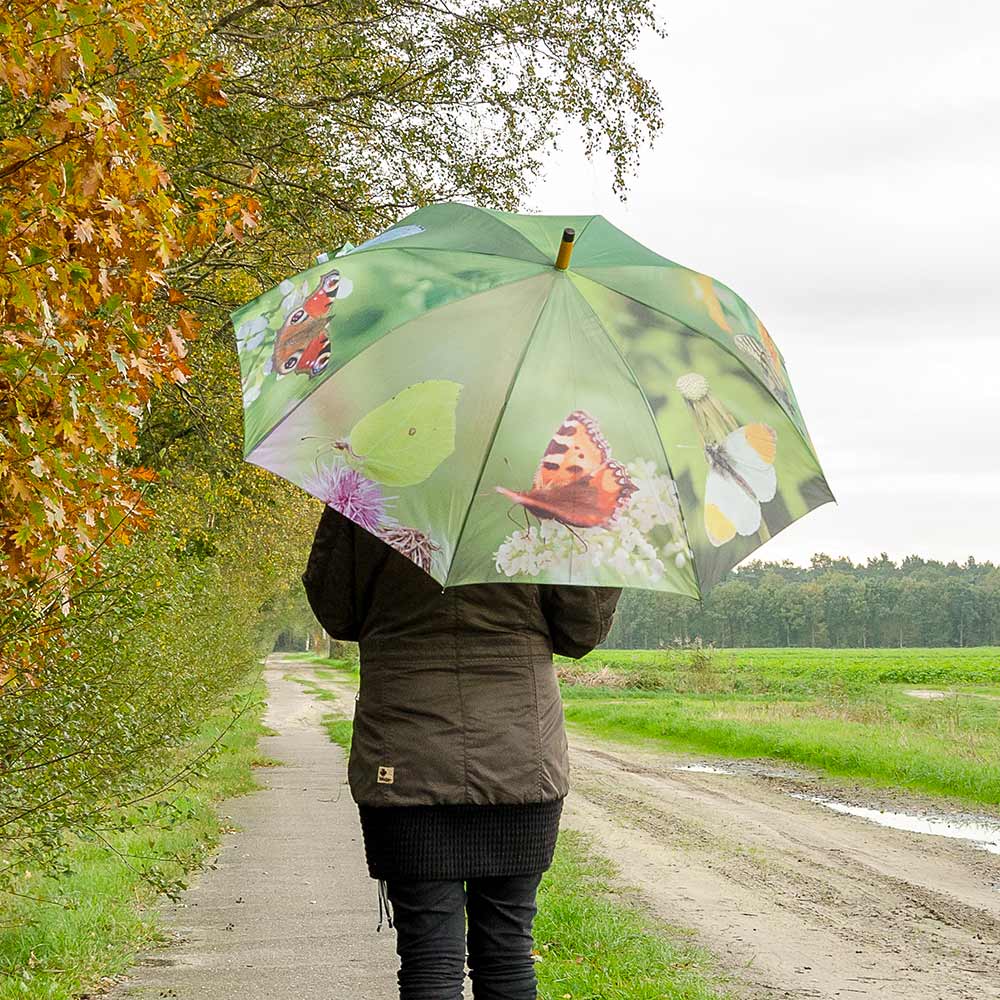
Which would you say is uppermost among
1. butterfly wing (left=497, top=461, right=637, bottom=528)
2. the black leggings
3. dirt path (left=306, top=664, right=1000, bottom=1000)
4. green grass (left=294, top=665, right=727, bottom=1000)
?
butterfly wing (left=497, top=461, right=637, bottom=528)

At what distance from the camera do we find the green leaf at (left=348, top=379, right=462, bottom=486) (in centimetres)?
341

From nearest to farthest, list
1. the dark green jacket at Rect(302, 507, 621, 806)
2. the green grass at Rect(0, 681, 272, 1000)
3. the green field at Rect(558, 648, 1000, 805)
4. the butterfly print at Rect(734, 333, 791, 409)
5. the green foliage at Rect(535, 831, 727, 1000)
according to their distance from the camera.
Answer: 1. the dark green jacket at Rect(302, 507, 621, 806)
2. the butterfly print at Rect(734, 333, 791, 409)
3. the green grass at Rect(0, 681, 272, 1000)
4. the green foliage at Rect(535, 831, 727, 1000)
5. the green field at Rect(558, 648, 1000, 805)

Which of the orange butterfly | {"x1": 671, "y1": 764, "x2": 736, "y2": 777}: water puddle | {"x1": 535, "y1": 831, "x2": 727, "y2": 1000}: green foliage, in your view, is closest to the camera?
the orange butterfly

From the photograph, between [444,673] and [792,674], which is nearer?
[444,673]

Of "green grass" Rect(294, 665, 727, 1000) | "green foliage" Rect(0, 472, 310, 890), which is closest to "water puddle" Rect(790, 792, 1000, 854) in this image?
"green grass" Rect(294, 665, 727, 1000)

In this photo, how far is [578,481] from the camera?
11.2 feet

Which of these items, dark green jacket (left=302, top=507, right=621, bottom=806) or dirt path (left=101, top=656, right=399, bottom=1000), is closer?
dark green jacket (left=302, top=507, right=621, bottom=806)

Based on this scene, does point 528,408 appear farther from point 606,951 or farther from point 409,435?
point 606,951

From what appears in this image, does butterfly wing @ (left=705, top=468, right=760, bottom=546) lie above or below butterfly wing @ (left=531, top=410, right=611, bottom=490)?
below

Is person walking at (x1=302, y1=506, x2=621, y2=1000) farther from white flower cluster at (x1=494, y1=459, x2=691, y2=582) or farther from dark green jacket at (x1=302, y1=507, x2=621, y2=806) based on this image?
white flower cluster at (x1=494, y1=459, x2=691, y2=582)

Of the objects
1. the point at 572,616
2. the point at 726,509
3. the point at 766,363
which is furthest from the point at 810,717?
the point at 572,616

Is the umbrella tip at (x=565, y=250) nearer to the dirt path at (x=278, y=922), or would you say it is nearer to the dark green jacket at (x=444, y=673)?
the dark green jacket at (x=444, y=673)

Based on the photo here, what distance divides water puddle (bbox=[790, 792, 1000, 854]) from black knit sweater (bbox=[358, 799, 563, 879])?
34.6ft

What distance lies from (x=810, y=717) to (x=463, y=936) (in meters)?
28.2
